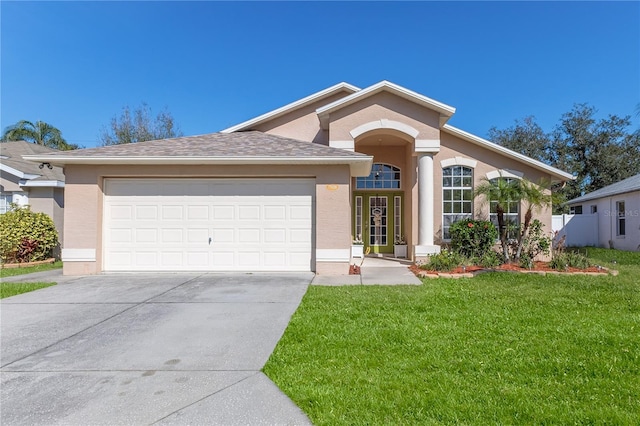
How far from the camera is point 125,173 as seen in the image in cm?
965

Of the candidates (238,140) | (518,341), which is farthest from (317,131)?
(518,341)

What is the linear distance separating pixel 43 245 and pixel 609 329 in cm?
1524

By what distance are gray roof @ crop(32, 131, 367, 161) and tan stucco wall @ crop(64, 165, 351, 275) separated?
370 mm

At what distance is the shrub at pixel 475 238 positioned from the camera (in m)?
11.3

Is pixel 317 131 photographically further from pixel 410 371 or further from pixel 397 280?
pixel 410 371

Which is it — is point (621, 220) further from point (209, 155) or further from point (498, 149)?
point (209, 155)

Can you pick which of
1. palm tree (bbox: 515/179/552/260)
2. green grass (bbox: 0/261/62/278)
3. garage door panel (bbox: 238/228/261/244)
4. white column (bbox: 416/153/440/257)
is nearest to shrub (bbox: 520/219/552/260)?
palm tree (bbox: 515/179/552/260)

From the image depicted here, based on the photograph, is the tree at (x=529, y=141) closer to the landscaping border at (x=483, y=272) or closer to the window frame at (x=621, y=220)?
the window frame at (x=621, y=220)

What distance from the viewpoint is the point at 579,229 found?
726 inches

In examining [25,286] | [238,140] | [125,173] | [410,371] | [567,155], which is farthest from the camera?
[567,155]

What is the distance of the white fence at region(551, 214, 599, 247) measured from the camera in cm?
1825

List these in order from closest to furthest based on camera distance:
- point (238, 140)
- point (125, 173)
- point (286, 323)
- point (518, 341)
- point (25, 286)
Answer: point (518, 341) → point (286, 323) → point (25, 286) → point (125, 173) → point (238, 140)

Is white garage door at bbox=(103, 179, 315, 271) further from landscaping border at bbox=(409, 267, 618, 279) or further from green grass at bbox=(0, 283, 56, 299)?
landscaping border at bbox=(409, 267, 618, 279)

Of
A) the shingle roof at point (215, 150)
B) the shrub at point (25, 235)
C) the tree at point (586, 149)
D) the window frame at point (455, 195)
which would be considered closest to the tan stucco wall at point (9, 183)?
the shrub at point (25, 235)
